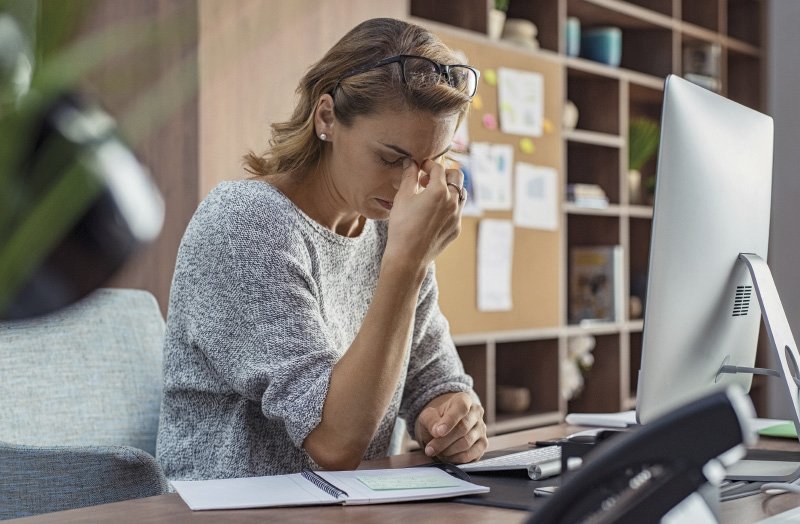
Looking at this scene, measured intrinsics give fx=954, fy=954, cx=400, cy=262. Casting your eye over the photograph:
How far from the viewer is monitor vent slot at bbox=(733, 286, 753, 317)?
1232 mm

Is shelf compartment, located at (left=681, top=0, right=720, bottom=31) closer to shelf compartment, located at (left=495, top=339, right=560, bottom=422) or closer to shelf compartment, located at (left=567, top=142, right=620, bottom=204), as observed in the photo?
shelf compartment, located at (left=567, top=142, right=620, bottom=204)

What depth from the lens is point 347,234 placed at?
1.64 metres

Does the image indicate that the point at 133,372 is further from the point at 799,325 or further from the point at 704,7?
the point at 704,7

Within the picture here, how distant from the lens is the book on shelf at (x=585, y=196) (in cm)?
378

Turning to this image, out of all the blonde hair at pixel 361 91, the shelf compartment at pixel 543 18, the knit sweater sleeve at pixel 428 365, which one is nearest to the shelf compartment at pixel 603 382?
the shelf compartment at pixel 543 18

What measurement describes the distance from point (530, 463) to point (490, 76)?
228 centimetres

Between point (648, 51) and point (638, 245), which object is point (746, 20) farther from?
point (638, 245)

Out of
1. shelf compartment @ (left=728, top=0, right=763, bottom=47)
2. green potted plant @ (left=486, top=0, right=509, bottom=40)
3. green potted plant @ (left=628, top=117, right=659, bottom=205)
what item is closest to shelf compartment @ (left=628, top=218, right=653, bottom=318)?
green potted plant @ (left=628, top=117, right=659, bottom=205)

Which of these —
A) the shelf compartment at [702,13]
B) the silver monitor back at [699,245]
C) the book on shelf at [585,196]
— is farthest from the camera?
the shelf compartment at [702,13]

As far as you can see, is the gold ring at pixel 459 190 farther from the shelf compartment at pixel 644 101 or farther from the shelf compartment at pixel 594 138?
the shelf compartment at pixel 644 101

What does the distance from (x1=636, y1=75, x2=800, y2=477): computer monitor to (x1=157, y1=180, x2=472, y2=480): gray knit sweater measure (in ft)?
1.33

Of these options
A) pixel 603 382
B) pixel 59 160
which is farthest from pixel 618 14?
pixel 59 160

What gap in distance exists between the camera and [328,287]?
1.56 m

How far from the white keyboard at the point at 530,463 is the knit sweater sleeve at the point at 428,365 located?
10.2 inches
